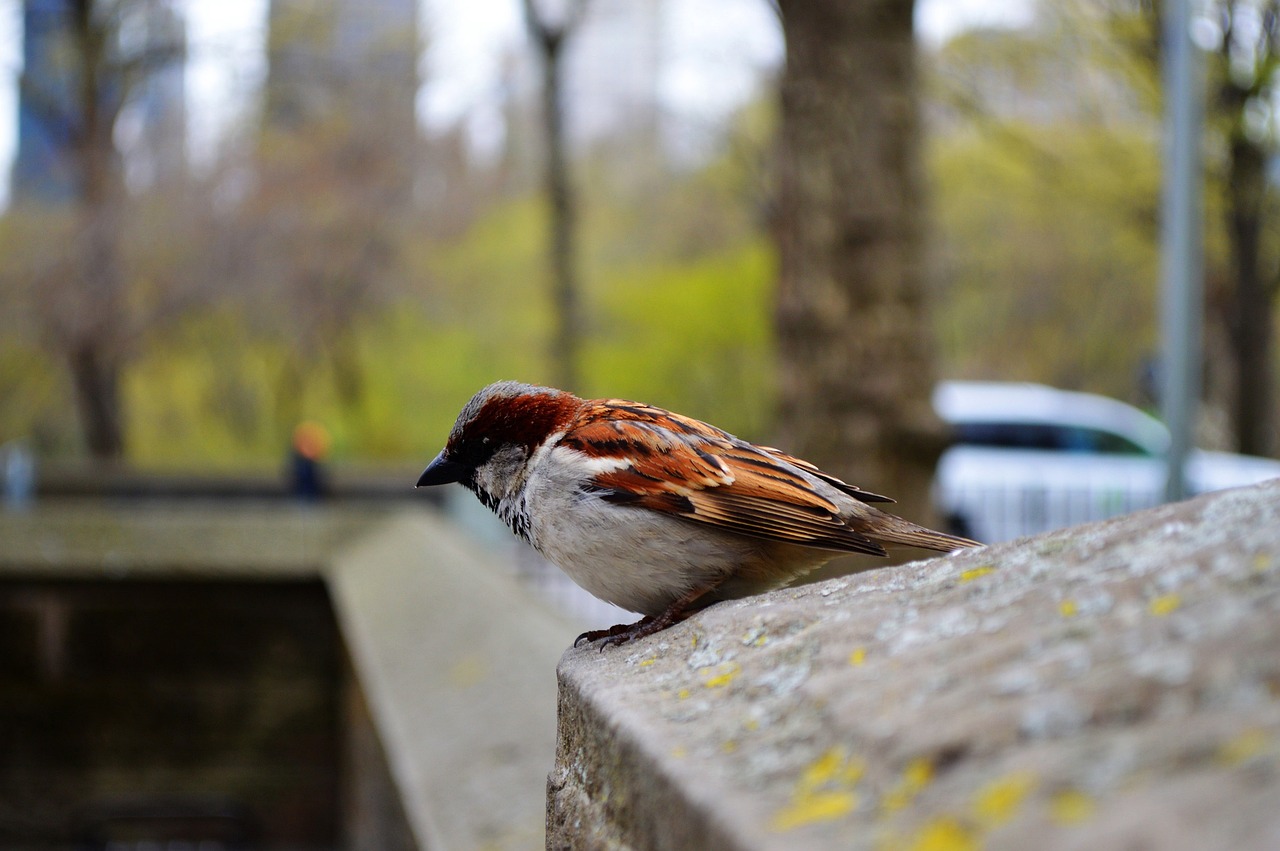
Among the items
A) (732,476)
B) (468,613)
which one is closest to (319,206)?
(468,613)

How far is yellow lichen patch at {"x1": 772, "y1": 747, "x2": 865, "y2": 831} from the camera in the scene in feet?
2.74

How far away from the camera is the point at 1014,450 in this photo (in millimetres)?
14375

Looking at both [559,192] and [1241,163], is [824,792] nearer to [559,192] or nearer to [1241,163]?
[1241,163]

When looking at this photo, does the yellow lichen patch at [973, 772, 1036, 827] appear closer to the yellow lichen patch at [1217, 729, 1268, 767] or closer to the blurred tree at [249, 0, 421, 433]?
the yellow lichen patch at [1217, 729, 1268, 767]

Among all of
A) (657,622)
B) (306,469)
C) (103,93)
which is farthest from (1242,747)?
(103,93)

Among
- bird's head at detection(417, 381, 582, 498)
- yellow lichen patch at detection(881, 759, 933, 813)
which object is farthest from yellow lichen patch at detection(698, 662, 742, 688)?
bird's head at detection(417, 381, 582, 498)

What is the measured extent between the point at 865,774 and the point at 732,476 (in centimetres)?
102

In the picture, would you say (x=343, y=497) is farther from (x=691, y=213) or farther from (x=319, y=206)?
(x=691, y=213)

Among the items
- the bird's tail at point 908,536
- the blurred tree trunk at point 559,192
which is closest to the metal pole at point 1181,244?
the bird's tail at point 908,536

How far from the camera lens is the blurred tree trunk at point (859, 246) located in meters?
5.37

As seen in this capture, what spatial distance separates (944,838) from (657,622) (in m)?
1.06

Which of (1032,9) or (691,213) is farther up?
(1032,9)

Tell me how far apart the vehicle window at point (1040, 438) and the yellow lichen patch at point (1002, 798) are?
14.0 metres

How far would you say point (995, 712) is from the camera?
0.84 metres
